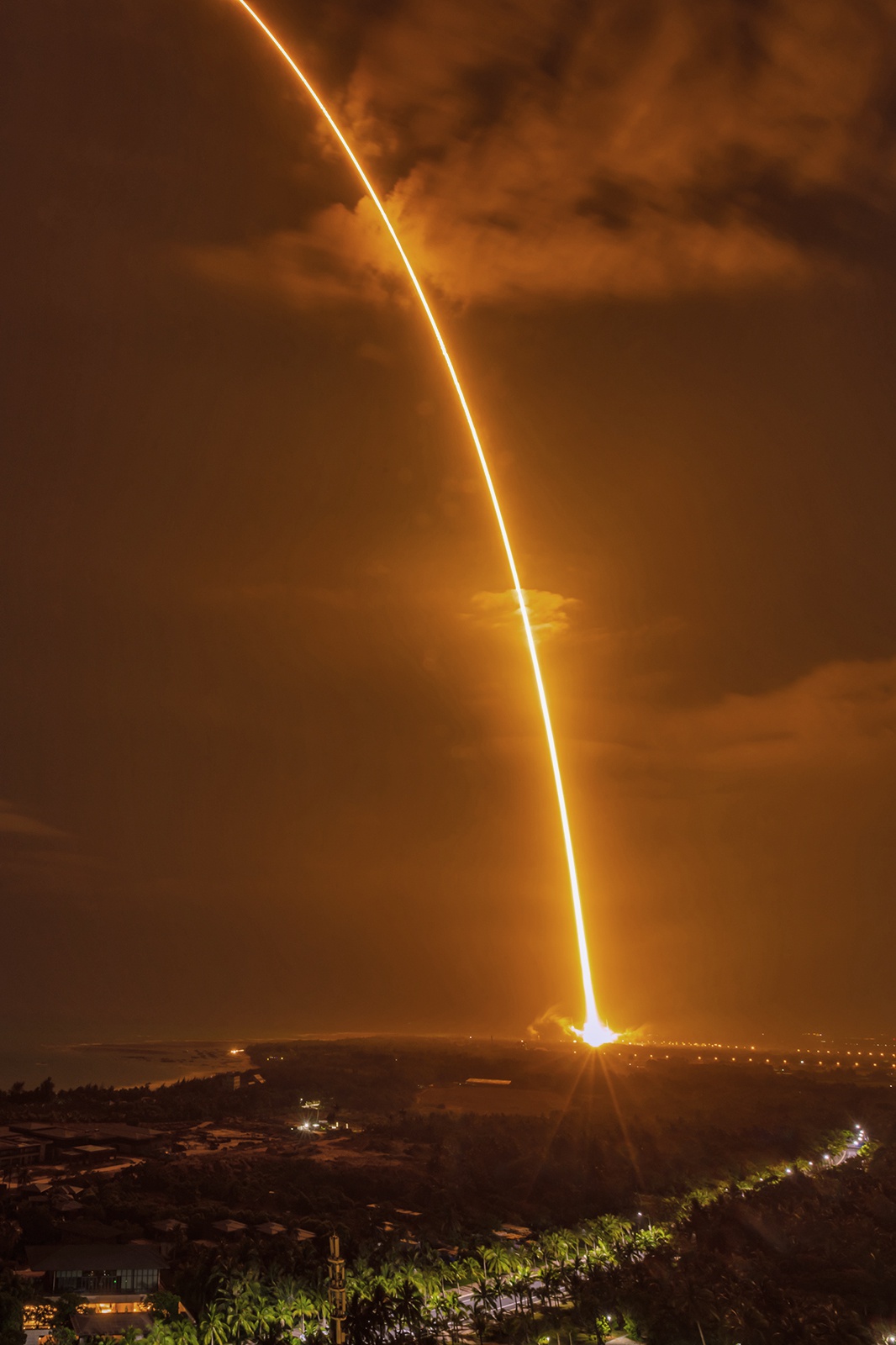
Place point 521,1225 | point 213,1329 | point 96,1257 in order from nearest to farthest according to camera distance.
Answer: point 213,1329
point 96,1257
point 521,1225

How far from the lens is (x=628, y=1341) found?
2888 cm

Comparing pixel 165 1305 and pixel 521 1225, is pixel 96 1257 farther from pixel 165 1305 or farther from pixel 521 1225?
pixel 521 1225

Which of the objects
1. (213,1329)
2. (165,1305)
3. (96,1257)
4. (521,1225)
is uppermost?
(96,1257)

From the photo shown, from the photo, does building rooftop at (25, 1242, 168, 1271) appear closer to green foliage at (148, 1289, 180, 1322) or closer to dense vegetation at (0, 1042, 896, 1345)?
dense vegetation at (0, 1042, 896, 1345)

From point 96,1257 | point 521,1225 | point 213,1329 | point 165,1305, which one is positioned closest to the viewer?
point 213,1329

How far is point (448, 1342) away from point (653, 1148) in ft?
137

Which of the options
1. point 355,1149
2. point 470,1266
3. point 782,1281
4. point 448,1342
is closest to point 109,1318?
point 448,1342

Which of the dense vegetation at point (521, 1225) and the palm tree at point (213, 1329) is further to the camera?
the dense vegetation at point (521, 1225)

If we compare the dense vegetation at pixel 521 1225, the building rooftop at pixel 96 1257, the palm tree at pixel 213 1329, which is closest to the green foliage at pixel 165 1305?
the dense vegetation at pixel 521 1225

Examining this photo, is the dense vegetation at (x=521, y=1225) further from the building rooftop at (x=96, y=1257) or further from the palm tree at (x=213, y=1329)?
the building rooftop at (x=96, y=1257)

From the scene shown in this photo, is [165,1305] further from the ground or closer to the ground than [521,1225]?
further from the ground

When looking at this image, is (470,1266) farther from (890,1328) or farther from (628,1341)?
(890,1328)

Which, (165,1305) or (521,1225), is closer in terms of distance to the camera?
(165,1305)

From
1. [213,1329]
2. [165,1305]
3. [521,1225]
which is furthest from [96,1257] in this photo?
[521,1225]
